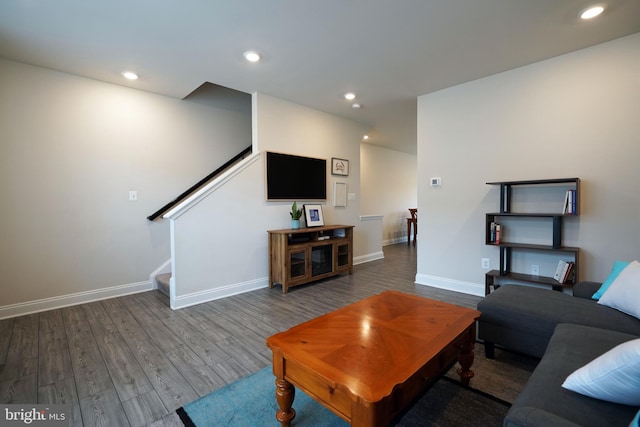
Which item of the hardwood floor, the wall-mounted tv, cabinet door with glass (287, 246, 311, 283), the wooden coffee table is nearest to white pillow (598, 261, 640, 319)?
the wooden coffee table

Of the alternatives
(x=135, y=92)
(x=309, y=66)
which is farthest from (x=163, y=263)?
(x=309, y=66)

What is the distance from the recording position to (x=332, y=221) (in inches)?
182

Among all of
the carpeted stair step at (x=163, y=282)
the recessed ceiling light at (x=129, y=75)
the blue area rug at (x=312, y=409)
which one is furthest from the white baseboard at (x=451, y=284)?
the recessed ceiling light at (x=129, y=75)

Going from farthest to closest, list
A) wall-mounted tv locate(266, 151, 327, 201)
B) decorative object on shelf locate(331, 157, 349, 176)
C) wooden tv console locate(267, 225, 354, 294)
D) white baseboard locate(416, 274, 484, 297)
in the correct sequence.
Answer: decorative object on shelf locate(331, 157, 349, 176) → wall-mounted tv locate(266, 151, 327, 201) → wooden tv console locate(267, 225, 354, 294) → white baseboard locate(416, 274, 484, 297)

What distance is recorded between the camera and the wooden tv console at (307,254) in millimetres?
3551

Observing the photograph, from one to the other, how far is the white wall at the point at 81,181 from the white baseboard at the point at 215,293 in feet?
3.14

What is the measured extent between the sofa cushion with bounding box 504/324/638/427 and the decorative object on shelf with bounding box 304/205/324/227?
3076 millimetres

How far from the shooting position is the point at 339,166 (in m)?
4.72

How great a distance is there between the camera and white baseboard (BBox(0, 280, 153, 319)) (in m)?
2.81

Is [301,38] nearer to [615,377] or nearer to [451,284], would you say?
[615,377]

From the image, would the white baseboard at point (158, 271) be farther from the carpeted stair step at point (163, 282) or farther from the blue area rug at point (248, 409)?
the blue area rug at point (248, 409)

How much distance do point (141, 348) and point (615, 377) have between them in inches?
108

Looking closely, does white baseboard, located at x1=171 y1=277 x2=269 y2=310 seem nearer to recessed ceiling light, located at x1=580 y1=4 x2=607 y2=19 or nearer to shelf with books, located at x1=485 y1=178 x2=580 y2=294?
shelf with books, located at x1=485 y1=178 x2=580 y2=294

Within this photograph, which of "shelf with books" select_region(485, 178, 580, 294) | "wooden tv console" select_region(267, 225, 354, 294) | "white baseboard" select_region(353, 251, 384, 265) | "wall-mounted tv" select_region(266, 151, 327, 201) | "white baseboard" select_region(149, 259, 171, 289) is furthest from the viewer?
"white baseboard" select_region(353, 251, 384, 265)
